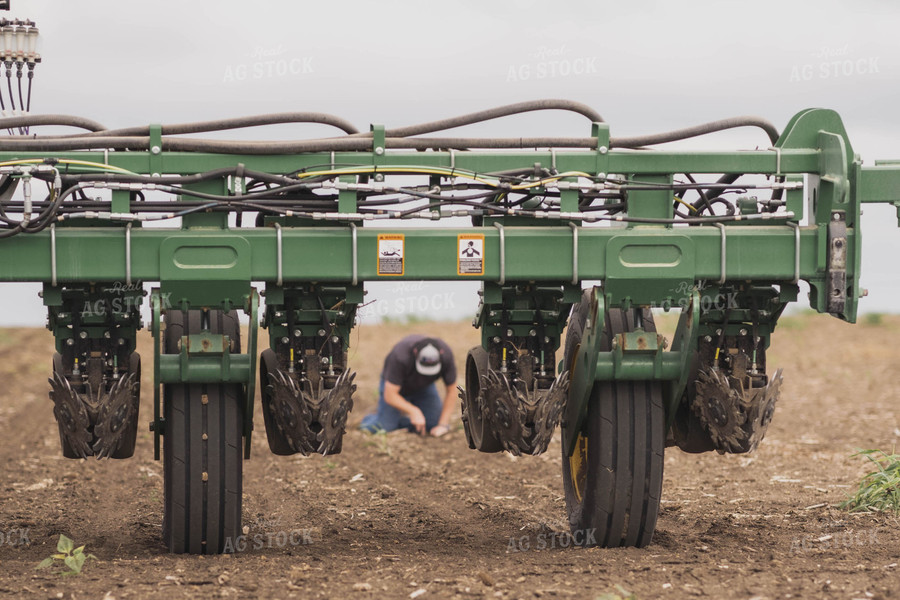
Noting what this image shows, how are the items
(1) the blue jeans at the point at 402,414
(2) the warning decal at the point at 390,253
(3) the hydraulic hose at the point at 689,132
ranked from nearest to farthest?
(2) the warning decal at the point at 390,253 < (3) the hydraulic hose at the point at 689,132 < (1) the blue jeans at the point at 402,414

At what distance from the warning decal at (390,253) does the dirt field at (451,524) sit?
149 centimetres

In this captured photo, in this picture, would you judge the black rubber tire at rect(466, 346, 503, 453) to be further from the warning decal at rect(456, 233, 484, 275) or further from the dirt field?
the warning decal at rect(456, 233, 484, 275)

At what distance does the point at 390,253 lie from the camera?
6.72 m

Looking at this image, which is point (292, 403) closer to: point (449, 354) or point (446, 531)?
point (446, 531)

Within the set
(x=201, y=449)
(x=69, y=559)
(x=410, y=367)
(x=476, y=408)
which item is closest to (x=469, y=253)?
(x=476, y=408)

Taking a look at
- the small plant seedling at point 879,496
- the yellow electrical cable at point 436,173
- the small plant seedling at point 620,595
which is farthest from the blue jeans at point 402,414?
the small plant seedling at point 620,595

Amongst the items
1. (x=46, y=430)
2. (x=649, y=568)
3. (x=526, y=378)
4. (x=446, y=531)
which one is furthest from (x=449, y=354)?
(x=649, y=568)

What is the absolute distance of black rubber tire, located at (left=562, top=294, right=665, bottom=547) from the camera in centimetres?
700

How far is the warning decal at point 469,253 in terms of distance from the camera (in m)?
6.75

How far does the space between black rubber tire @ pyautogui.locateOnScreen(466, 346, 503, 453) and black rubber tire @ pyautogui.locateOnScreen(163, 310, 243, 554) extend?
1.32 m

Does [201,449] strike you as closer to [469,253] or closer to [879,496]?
[469,253]

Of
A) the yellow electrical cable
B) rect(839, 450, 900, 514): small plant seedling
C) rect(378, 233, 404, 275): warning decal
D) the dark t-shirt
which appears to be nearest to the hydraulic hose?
the yellow electrical cable

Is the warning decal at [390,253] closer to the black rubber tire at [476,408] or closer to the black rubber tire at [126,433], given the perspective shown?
the black rubber tire at [476,408]

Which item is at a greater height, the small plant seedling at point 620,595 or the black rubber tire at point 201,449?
the black rubber tire at point 201,449
